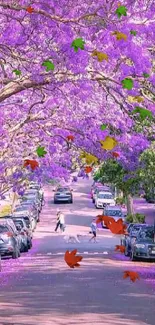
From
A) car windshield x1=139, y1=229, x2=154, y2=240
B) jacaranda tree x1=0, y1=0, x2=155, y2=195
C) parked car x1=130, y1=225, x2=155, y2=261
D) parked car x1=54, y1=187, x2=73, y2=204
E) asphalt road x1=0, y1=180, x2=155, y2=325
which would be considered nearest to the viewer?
jacaranda tree x1=0, y1=0, x2=155, y2=195

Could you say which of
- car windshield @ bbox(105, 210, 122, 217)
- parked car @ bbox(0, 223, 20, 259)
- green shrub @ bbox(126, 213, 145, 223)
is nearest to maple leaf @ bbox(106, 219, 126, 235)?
parked car @ bbox(0, 223, 20, 259)

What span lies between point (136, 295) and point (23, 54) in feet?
21.4

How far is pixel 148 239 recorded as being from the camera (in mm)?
36000

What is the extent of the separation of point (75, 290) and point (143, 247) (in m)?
13.3

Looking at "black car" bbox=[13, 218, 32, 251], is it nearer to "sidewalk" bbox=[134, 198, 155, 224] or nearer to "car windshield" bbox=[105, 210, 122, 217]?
"car windshield" bbox=[105, 210, 122, 217]

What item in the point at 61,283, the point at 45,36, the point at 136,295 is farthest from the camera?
the point at 61,283

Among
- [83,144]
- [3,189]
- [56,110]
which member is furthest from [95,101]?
[3,189]

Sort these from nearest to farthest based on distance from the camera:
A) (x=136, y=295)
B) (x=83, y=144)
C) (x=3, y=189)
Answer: (x=136, y=295) → (x=83, y=144) → (x=3, y=189)

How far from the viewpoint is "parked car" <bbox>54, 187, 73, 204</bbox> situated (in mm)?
83125

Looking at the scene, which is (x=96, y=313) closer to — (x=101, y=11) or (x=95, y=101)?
(x=101, y=11)

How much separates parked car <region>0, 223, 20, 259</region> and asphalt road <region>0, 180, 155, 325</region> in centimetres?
45

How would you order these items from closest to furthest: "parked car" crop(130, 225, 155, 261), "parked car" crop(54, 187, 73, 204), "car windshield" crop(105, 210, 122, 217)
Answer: "parked car" crop(130, 225, 155, 261) → "car windshield" crop(105, 210, 122, 217) → "parked car" crop(54, 187, 73, 204)

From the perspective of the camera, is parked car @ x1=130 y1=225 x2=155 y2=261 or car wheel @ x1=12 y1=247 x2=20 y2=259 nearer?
parked car @ x1=130 y1=225 x2=155 y2=261

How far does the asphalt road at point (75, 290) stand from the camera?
1689 centimetres
